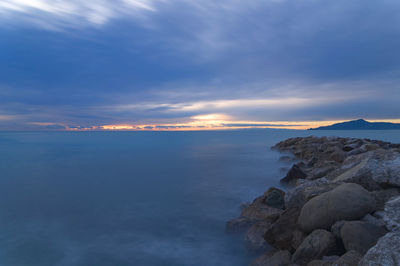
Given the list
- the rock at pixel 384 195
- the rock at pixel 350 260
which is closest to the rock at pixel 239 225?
the rock at pixel 384 195

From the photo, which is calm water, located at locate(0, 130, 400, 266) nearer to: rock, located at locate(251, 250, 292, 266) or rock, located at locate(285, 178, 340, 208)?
rock, located at locate(251, 250, 292, 266)

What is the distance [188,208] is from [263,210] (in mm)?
3491

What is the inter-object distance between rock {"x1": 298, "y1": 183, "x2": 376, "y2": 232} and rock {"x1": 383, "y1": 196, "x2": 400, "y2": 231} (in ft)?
0.81

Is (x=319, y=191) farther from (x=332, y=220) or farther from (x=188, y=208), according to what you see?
(x=188, y=208)

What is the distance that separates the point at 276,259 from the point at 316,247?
886mm

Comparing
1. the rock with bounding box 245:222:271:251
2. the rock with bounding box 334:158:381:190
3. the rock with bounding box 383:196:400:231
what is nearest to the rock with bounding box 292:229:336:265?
the rock with bounding box 383:196:400:231

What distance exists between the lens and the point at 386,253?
3107mm

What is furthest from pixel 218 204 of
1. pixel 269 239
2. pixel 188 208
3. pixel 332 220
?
pixel 332 220

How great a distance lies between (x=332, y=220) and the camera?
15.8 feet

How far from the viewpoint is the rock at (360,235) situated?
13.0ft

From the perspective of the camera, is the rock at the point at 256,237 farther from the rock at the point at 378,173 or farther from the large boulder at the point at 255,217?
the rock at the point at 378,173

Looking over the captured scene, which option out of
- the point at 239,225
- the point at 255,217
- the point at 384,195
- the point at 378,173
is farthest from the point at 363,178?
the point at 239,225

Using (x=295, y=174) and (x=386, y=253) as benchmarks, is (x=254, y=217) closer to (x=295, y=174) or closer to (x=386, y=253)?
(x=386, y=253)

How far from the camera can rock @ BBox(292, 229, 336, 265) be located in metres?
4.26
